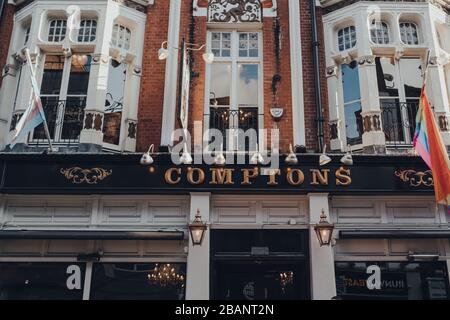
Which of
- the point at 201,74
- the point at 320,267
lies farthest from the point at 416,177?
the point at 201,74

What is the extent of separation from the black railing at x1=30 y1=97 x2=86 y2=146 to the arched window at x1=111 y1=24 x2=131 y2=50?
5.12 ft

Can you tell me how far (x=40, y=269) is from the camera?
28.2 feet

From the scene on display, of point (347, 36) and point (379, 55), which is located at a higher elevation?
point (347, 36)

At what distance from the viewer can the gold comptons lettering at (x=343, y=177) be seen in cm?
873

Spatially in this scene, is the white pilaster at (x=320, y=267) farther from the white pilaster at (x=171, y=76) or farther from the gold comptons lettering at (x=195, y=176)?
the white pilaster at (x=171, y=76)

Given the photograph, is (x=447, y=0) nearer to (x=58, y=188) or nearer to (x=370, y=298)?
(x=370, y=298)

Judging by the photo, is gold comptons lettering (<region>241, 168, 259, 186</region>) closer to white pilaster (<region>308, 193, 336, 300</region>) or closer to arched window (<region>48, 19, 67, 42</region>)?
white pilaster (<region>308, 193, 336, 300</region>)

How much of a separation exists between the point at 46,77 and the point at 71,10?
62.7 inches

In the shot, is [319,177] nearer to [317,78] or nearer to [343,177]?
[343,177]

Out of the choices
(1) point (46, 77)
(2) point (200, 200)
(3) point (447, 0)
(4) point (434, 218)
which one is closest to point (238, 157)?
(2) point (200, 200)

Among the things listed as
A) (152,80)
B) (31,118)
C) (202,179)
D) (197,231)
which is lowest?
(197,231)

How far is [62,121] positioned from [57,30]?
2.26 m

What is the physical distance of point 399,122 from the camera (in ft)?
31.5

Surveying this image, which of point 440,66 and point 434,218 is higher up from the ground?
point 440,66
